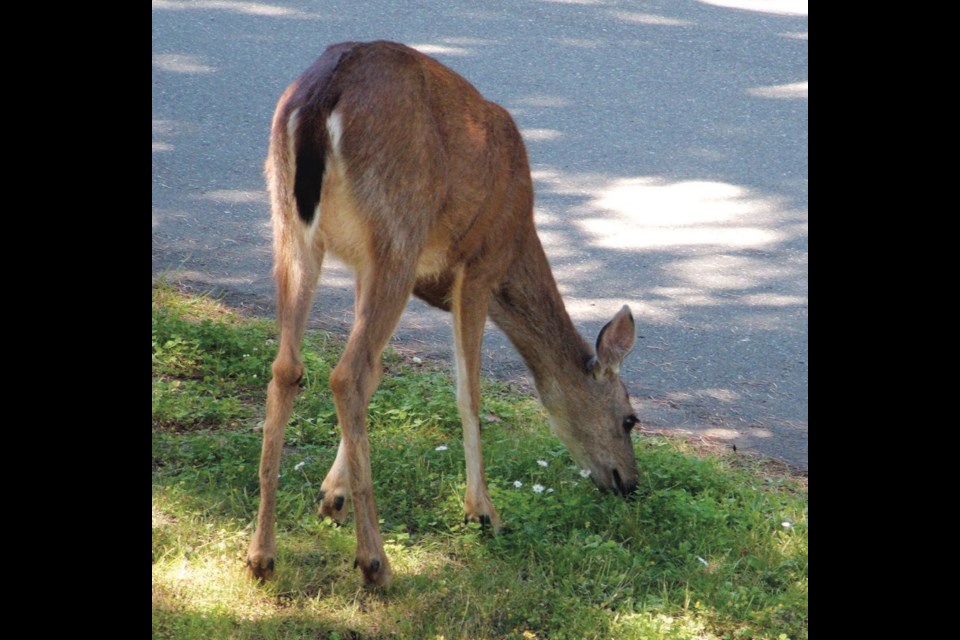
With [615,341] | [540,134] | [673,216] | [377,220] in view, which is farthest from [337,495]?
[540,134]

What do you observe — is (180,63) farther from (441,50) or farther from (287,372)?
(287,372)

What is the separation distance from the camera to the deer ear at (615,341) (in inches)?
214

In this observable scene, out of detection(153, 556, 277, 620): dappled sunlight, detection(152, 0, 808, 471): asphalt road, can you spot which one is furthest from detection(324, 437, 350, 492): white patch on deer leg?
detection(152, 0, 808, 471): asphalt road

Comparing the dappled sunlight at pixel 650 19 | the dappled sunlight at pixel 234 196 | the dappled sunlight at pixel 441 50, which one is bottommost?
the dappled sunlight at pixel 234 196

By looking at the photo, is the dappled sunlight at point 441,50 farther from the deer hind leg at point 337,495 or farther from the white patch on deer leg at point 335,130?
the white patch on deer leg at point 335,130

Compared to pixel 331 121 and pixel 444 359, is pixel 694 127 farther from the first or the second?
pixel 331 121

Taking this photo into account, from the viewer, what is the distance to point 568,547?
471 centimetres

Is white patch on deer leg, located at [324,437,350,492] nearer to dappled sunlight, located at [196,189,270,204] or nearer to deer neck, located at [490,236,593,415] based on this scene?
deer neck, located at [490,236,593,415]

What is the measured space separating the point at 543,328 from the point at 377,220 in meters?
1.49

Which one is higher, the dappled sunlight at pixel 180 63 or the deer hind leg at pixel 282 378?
the dappled sunlight at pixel 180 63

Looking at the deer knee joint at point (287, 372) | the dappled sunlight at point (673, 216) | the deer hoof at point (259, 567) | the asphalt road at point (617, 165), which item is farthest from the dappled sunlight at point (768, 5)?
the deer hoof at point (259, 567)

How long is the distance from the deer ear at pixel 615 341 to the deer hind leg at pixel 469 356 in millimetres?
618

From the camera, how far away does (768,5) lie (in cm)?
1180

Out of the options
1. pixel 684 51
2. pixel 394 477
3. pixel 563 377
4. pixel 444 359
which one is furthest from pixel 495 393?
pixel 684 51
